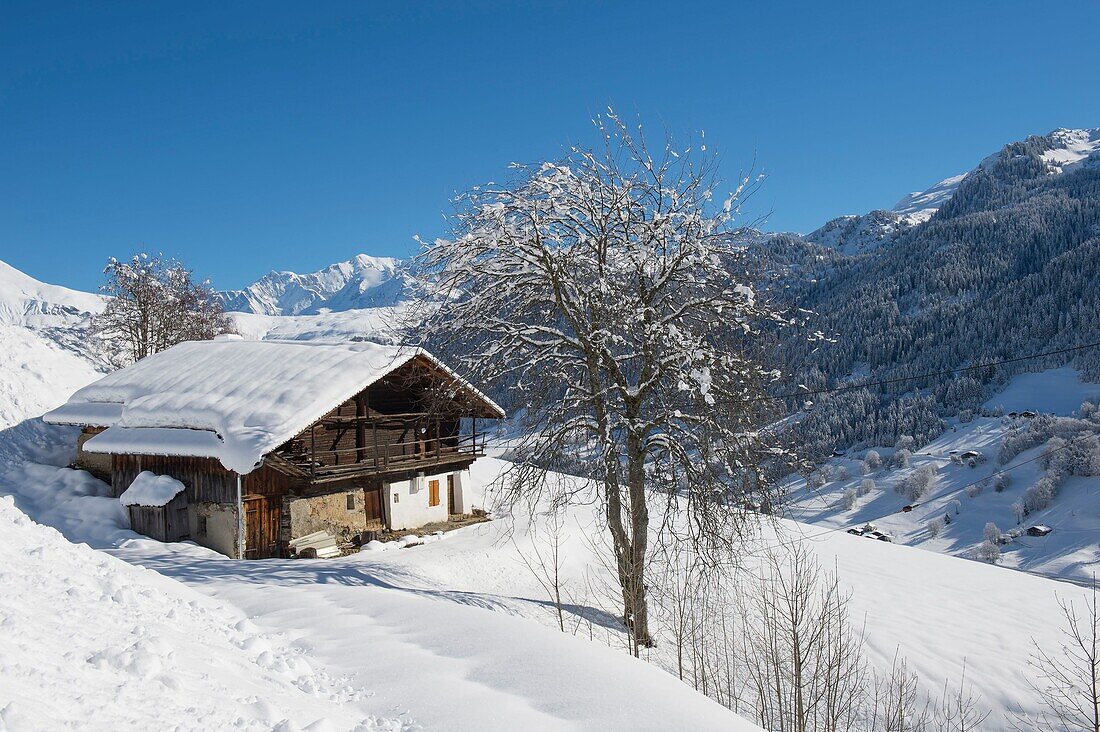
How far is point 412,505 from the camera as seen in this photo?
22484mm

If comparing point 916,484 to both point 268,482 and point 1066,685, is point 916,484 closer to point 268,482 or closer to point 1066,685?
point 1066,685

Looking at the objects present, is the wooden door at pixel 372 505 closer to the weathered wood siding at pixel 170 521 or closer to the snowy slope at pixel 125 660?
the weathered wood siding at pixel 170 521

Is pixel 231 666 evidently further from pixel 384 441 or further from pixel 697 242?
pixel 384 441

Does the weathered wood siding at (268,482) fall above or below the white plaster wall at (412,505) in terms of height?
above

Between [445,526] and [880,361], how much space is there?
145309 millimetres

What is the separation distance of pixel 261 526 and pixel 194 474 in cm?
244

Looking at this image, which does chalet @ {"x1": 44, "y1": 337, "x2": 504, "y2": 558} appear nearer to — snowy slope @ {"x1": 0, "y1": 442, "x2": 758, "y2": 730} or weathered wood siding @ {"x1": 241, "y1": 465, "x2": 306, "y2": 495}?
weathered wood siding @ {"x1": 241, "y1": 465, "x2": 306, "y2": 495}

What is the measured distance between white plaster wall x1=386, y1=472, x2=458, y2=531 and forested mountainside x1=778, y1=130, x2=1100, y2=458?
84.1 m

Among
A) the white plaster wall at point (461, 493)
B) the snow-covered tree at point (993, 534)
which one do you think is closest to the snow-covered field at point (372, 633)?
the white plaster wall at point (461, 493)

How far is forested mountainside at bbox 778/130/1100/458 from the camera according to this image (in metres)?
124

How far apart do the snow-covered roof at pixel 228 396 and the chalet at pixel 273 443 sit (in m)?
0.05

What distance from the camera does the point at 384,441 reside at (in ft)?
72.4

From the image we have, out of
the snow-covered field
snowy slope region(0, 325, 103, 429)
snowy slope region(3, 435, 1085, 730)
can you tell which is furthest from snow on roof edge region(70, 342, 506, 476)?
snowy slope region(0, 325, 103, 429)

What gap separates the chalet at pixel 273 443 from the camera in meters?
18.2
